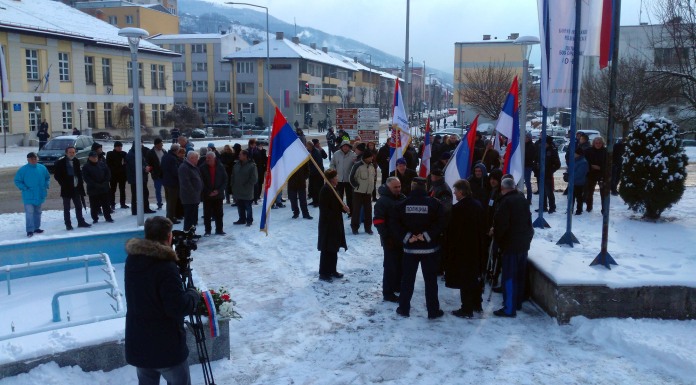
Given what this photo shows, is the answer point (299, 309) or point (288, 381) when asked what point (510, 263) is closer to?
point (299, 309)

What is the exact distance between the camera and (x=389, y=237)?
26.8 ft

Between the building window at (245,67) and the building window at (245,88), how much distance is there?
1543 mm

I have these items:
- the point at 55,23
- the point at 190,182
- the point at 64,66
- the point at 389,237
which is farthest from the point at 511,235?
the point at 55,23

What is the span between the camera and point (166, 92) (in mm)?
56750

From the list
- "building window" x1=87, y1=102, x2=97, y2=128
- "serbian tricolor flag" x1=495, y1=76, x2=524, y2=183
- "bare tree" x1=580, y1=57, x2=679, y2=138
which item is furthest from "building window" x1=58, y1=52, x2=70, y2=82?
"serbian tricolor flag" x1=495, y1=76, x2=524, y2=183

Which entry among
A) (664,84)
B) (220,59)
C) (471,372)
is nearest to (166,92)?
(220,59)

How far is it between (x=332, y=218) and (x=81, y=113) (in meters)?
40.6

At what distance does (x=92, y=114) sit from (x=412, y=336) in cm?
4580

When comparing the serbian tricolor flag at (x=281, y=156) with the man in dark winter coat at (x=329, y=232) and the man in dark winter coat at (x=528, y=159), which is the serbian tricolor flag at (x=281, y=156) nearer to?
the man in dark winter coat at (x=329, y=232)

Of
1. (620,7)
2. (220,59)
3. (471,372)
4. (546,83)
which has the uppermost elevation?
(220,59)

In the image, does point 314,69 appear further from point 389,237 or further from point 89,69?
point 389,237

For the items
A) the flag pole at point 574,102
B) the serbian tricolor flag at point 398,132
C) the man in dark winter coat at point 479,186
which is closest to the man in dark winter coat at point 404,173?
the man in dark winter coat at point 479,186

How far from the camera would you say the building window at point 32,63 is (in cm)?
4031

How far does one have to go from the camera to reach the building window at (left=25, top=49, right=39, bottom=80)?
40.3 metres
